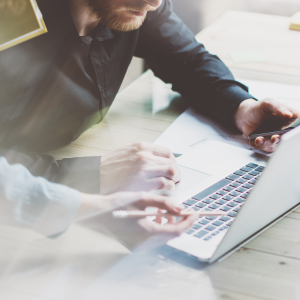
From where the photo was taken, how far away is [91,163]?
2.03 ft

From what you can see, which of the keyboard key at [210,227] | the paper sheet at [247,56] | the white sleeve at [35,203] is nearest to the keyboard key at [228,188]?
the keyboard key at [210,227]

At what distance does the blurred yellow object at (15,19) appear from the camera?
0.56 meters

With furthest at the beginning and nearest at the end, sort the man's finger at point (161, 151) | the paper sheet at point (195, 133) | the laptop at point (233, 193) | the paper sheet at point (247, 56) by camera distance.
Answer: the paper sheet at point (247, 56) → the paper sheet at point (195, 133) → the man's finger at point (161, 151) → the laptop at point (233, 193)

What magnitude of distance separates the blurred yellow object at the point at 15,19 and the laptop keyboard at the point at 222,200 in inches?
Result: 16.0

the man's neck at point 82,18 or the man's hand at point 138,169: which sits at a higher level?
the man's neck at point 82,18

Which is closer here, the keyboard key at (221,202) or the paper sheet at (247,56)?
the keyboard key at (221,202)

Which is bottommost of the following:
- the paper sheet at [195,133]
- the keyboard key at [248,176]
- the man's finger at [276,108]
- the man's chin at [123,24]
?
the paper sheet at [195,133]

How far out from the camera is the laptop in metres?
0.39

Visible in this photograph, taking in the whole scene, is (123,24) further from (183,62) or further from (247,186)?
(247,186)

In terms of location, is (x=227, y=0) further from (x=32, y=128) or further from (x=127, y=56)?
(x=32, y=128)

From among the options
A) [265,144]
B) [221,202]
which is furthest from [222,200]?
[265,144]

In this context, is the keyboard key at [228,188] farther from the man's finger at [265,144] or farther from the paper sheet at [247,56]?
the paper sheet at [247,56]

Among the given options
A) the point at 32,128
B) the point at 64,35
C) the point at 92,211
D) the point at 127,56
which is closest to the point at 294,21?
the point at 127,56

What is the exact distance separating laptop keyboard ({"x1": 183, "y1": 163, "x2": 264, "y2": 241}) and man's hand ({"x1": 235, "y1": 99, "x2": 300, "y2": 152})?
14cm
